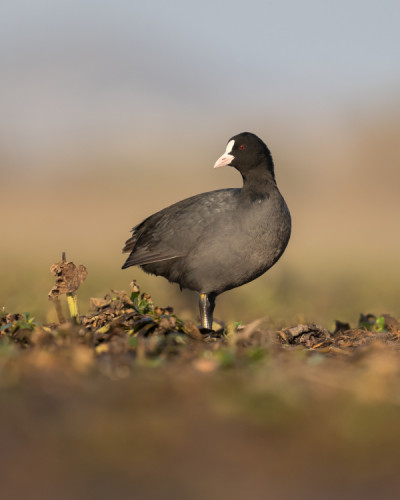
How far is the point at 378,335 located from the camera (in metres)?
7.18

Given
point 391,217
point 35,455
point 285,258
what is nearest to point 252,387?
point 35,455

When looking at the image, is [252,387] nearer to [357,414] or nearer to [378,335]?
[357,414]

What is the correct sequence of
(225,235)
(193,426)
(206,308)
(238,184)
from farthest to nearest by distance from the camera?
(238,184), (206,308), (225,235), (193,426)

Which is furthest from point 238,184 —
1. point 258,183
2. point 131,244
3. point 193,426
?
point 193,426

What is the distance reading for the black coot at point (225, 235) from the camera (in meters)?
7.67

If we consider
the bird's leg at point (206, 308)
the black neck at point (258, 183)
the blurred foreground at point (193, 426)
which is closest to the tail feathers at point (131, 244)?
the bird's leg at point (206, 308)

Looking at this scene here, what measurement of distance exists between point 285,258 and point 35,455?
65.7ft

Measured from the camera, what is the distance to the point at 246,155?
833 cm

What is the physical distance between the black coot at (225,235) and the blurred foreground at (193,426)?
9.70ft

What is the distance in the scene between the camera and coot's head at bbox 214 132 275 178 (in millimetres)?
8305

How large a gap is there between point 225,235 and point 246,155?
1.01 meters

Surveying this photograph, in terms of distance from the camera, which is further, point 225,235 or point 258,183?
point 258,183

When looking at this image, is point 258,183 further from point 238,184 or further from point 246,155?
point 238,184

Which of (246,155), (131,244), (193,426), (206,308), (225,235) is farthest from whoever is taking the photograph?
(131,244)
